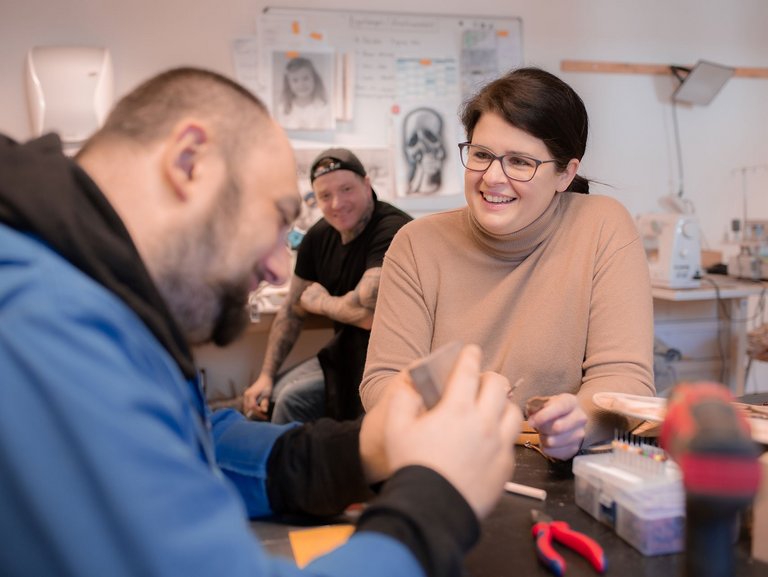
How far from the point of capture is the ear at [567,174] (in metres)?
1.56

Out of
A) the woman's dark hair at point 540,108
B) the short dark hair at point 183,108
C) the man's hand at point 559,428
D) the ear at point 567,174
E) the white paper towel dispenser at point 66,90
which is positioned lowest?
the man's hand at point 559,428

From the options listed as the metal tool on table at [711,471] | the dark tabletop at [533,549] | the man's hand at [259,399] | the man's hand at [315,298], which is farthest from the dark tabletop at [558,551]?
the man's hand at [259,399]

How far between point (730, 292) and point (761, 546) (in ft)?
9.11

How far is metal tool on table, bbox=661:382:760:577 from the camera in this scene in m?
0.38

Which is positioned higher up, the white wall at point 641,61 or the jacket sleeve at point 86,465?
the white wall at point 641,61

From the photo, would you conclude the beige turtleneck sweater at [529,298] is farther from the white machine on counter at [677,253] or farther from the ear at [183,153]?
the white machine on counter at [677,253]

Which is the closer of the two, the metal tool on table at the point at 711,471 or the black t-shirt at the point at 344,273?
the metal tool on table at the point at 711,471

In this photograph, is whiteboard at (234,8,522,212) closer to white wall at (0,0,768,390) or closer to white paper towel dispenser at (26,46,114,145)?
white wall at (0,0,768,390)

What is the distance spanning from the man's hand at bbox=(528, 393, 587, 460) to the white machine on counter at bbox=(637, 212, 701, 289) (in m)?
2.37

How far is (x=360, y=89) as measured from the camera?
356 cm

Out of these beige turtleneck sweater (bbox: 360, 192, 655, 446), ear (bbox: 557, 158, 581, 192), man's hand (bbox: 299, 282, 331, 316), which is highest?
ear (bbox: 557, 158, 581, 192)

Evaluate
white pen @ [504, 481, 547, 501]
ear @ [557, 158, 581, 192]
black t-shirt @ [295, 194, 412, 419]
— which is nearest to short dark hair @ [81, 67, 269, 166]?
white pen @ [504, 481, 547, 501]

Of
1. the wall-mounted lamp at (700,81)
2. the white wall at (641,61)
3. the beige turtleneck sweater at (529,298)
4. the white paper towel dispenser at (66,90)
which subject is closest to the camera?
the beige turtleneck sweater at (529,298)

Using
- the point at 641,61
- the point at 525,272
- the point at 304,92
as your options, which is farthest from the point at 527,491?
the point at 641,61
